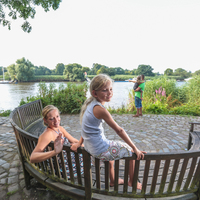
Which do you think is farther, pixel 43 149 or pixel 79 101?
pixel 79 101

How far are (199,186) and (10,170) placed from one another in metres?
3.37

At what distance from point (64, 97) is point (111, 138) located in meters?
4.64

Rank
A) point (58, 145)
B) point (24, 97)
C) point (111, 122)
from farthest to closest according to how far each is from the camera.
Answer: point (24, 97) < point (58, 145) < point (111, 122)

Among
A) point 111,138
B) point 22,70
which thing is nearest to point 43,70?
point 22,70

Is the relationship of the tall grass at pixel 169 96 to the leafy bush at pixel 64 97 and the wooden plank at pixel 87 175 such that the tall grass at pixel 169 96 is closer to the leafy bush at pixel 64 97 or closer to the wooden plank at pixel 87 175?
the leafy bush at pixel 64 97

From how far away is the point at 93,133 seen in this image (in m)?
1.70

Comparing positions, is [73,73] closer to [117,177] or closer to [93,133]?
[93,133]

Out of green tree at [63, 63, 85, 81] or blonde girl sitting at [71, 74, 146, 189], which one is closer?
blonde girl sitting at [71, 74, 146, 189]

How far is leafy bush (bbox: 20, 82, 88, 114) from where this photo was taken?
7995mm

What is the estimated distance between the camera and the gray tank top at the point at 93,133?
166 cm

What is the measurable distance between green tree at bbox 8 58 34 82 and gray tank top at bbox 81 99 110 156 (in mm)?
47238

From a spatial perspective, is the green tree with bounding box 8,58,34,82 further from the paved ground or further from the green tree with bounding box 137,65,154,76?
the paved ground

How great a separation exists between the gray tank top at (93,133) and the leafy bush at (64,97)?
618 centimetres

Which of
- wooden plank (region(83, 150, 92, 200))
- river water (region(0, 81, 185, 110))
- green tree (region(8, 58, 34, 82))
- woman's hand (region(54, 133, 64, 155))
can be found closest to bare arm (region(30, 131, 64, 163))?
woman's hand (region(54, 133, 64, 155))
